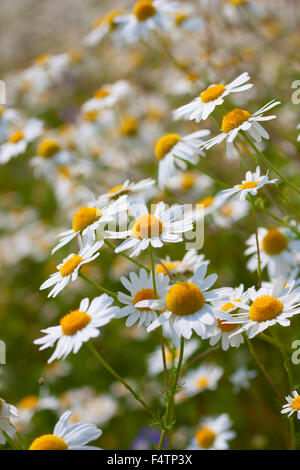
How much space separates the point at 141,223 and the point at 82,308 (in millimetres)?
→ 360

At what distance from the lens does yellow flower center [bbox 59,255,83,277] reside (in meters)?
1.84

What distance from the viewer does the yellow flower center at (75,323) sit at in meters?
1.69

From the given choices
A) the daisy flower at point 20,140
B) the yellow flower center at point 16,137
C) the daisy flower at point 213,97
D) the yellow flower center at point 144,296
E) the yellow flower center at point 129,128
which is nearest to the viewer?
the yellow flower center at point 144,296

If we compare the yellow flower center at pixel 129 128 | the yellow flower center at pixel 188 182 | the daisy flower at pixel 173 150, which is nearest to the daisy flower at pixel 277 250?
the daisy flower at pixel 173 150

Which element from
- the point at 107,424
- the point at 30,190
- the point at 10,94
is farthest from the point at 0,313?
the point at 10,94

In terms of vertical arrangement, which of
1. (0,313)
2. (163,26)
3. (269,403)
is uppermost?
(163,26)

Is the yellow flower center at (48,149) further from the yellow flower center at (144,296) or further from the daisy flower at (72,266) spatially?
Result: the yellow flower center at (144,296)

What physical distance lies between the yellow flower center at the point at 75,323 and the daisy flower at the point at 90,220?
29 centimetres

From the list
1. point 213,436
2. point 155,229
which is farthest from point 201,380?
point 155,229

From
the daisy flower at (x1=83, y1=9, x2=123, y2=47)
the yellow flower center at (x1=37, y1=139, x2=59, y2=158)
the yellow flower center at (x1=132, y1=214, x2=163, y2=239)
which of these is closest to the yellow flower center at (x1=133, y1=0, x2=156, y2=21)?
the daisy flower at (x1=83, y1=9, x2=123, y2=47)

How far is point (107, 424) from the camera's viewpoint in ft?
13.0

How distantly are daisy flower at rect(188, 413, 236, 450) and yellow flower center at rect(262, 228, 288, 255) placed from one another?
0.95 metres

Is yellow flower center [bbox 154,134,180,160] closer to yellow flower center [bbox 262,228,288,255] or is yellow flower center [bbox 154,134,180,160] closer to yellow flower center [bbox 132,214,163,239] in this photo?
yellow flower center [bbox 262,228,288,255]

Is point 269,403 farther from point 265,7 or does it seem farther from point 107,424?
point 265,7
